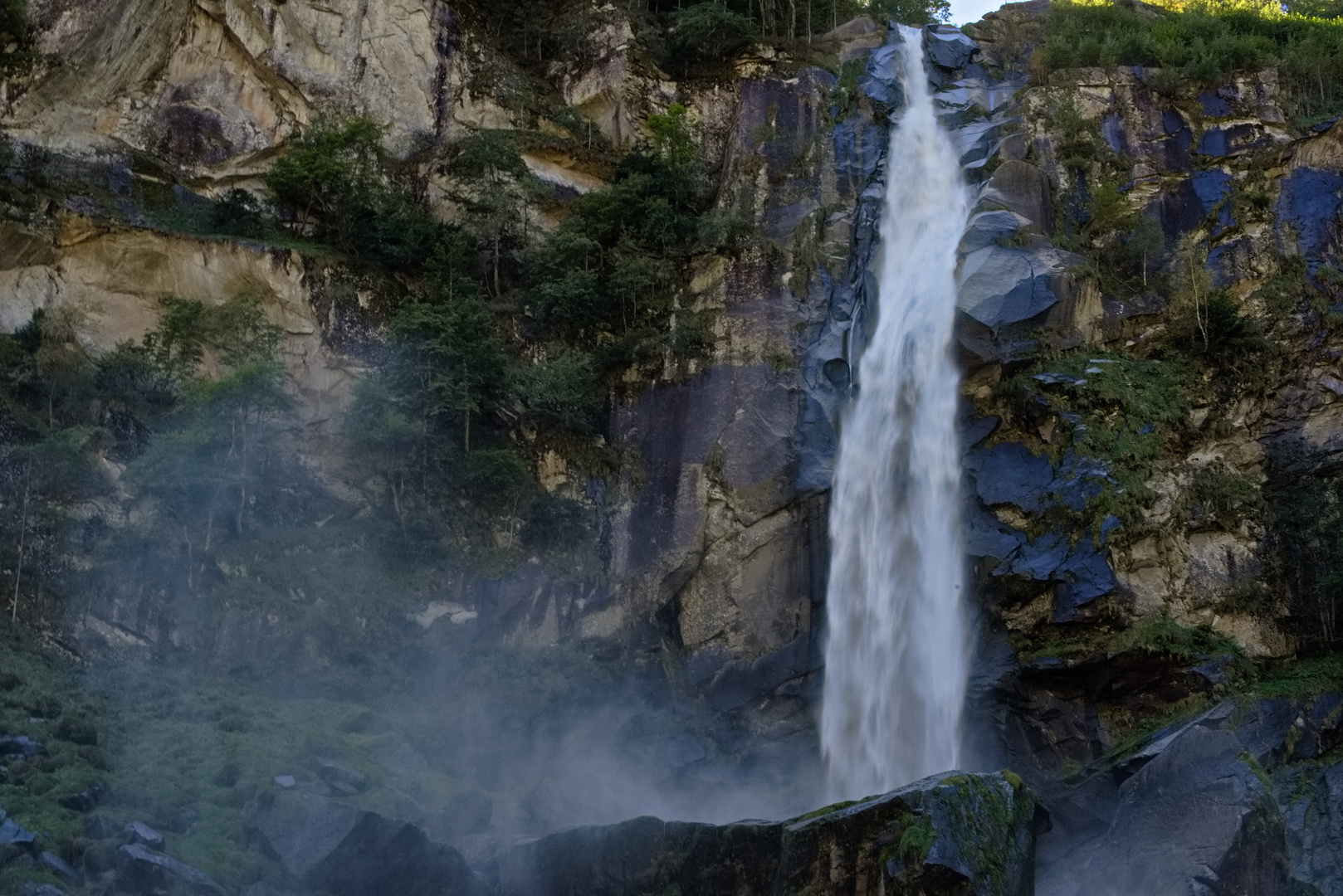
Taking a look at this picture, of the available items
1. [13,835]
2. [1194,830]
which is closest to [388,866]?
[13,835]

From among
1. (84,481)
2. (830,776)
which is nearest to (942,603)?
(830,776)

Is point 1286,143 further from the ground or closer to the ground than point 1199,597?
further from the ground

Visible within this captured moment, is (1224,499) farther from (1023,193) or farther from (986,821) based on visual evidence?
(986,821)

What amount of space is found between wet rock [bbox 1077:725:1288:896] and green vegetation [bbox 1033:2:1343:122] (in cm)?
1926

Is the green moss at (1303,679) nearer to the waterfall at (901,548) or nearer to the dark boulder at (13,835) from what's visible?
the waterfall at (901,548)

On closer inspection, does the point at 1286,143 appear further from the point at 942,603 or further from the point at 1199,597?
the point at 942,603

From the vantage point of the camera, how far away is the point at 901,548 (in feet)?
76.4

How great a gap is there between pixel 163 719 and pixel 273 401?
660 centimetres

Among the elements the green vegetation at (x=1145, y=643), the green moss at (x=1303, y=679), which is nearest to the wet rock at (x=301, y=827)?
the green vegetation at (x=1145, y=643)

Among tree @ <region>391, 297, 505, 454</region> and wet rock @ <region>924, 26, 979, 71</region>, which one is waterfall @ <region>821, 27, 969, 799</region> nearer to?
wet rock @ <region>924, 26, 979, 71</region>

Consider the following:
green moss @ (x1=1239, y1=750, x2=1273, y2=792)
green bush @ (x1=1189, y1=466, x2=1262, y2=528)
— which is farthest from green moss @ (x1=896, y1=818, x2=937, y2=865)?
green bush @ (x1=1189, y1=466, x2=1262, y2=528)

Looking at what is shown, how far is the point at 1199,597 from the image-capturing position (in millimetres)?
21797

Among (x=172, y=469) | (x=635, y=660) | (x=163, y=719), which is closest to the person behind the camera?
(x=163, y=719)

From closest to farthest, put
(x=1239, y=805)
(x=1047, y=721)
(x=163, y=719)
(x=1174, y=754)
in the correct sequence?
(x=1239, y=805) < (x=1174, y=754) < (x=163, y=719) < (x=1047, y=721)
